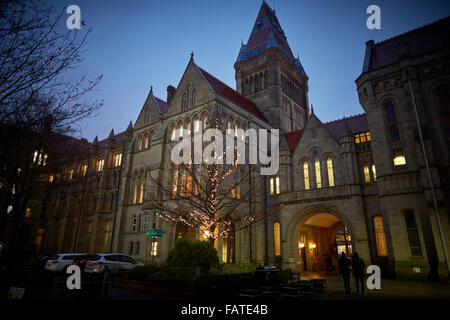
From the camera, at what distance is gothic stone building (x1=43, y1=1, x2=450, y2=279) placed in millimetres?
19500

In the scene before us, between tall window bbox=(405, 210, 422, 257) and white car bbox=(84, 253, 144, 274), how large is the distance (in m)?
20.2

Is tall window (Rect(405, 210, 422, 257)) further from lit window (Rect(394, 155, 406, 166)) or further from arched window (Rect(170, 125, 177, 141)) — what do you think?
arched window (Rect(170, 125, 177, 141))

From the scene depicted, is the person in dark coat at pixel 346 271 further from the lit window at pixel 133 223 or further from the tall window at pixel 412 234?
the lit window at pixel 133 223

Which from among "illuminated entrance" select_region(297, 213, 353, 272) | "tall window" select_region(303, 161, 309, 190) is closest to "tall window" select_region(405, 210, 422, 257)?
"illuminated entrance" select_region(297, 213, 353, 272)

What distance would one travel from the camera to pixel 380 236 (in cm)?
2225

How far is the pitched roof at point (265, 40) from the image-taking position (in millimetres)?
43438

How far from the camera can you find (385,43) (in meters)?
25.6

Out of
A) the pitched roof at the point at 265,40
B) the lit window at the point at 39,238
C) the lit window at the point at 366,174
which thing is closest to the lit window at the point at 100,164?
the lit window at the point at 39,238

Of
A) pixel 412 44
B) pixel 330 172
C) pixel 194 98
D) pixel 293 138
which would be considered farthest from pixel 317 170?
pixel 194 98

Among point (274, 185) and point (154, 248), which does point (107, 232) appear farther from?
point (274, 185)

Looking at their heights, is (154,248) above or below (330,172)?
below

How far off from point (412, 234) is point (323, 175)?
8.79 metres

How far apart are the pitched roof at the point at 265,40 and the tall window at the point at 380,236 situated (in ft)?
98.5
